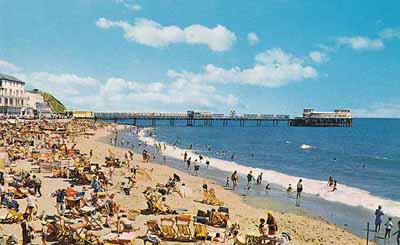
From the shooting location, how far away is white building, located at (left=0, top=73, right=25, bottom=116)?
7325 cm

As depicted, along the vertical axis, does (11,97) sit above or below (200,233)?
above

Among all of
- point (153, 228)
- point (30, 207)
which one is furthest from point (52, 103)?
point (153, 228)

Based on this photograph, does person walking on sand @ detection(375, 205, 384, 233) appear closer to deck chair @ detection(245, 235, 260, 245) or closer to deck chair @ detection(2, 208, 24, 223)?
deck chair @ detection(245, 235, 260, 245)

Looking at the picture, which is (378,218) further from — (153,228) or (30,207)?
(30,207)

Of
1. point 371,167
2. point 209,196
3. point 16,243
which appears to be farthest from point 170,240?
point 371,167

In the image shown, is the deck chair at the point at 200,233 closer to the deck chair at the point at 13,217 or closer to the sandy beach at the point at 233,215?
the sandy beach at the point at 233,215

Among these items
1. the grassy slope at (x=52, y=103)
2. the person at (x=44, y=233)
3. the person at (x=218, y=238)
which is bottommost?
the person at (x=218, y=238)

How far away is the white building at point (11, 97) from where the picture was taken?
7325cm

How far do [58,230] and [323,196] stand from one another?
658 inches

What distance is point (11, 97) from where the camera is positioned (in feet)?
249

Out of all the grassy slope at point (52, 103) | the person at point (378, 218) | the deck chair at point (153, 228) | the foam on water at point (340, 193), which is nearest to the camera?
the deck chair at point (153, 228)

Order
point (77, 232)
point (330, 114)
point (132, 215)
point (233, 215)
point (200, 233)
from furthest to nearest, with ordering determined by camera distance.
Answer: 1. point (330, 114)
2. point (233, 215)
3. point (132, 215)
4. point (200, 233)
5. point (77, 232)

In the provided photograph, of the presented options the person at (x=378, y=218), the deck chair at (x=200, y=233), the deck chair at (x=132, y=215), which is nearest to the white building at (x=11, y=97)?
the deck chair at (x=132, y=215)

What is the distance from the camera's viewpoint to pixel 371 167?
40.7 meters
